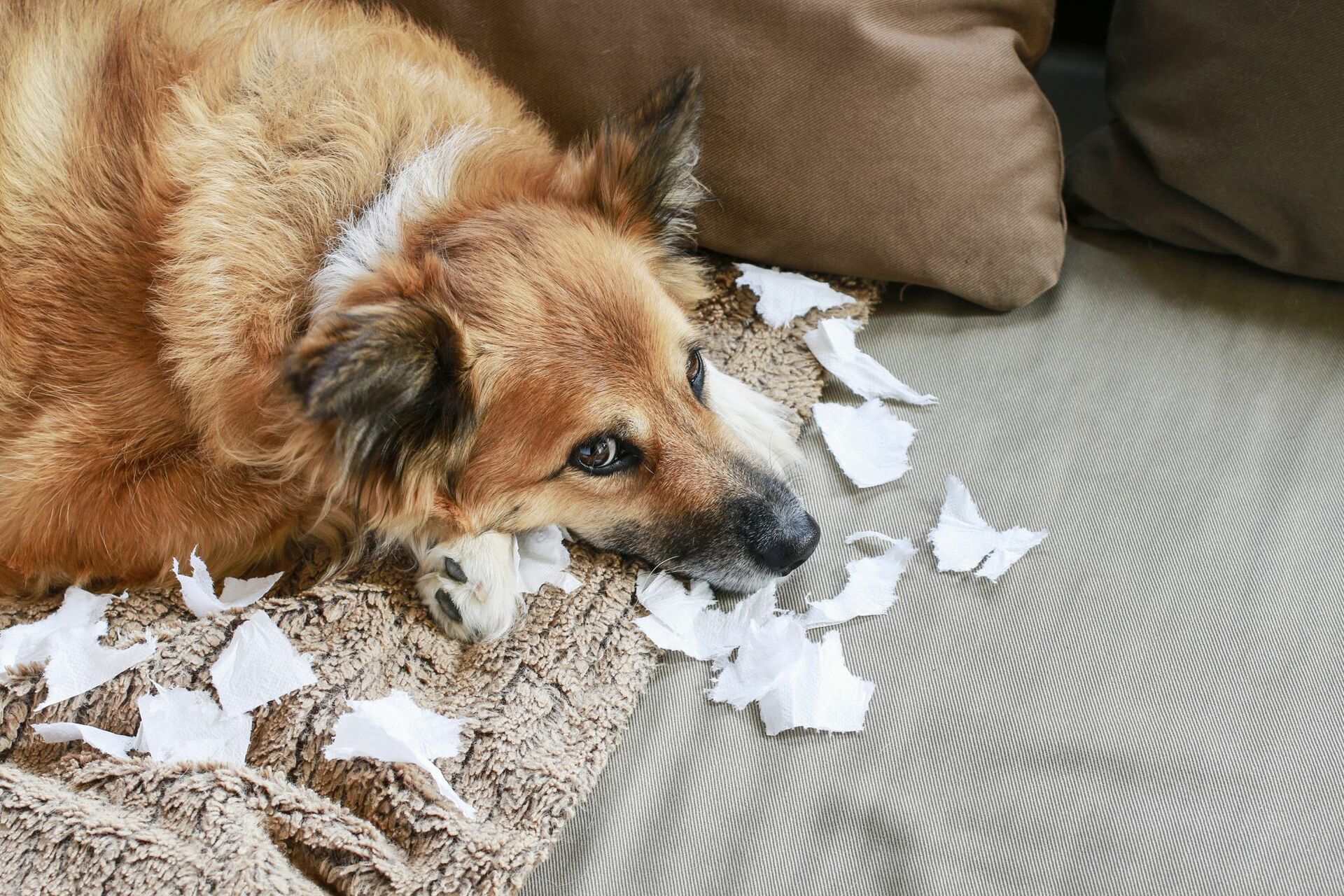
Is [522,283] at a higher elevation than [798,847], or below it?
higher

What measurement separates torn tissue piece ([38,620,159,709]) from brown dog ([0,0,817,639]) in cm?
14

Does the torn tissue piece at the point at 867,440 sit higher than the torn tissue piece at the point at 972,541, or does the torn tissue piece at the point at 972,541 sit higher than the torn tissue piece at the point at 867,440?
the torn tissue piece at the point at 867,440

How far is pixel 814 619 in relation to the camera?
59.0 inches

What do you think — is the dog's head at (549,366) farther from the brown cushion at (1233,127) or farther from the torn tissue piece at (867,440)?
the brown cushion at (1233,127)

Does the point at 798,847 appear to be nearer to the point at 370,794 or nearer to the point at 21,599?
the point at 370,794

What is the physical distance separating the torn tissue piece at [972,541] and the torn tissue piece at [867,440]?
120mm

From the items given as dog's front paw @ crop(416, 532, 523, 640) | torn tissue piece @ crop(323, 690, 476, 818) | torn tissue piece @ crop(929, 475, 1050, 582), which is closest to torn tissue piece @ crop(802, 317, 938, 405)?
torn tissue piece @ crop(929, 475, 1050, 582)

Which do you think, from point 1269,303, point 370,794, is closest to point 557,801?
point 370,794

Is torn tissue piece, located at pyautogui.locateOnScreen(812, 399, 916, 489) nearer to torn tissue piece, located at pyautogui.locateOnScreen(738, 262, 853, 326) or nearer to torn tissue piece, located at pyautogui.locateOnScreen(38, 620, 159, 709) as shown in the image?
torn tissue piece, located at pyautogui.locateOnScreen(738, 262, 853, 326)

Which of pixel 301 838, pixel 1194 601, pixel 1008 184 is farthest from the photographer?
pixel 1008 184

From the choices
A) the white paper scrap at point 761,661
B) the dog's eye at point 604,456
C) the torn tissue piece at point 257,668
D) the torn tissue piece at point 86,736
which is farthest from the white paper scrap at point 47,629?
the white paper scrap at point 761,661

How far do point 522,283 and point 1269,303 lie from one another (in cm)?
146

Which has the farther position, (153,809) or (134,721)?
(134,721)

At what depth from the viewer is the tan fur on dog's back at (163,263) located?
54.2 inches
